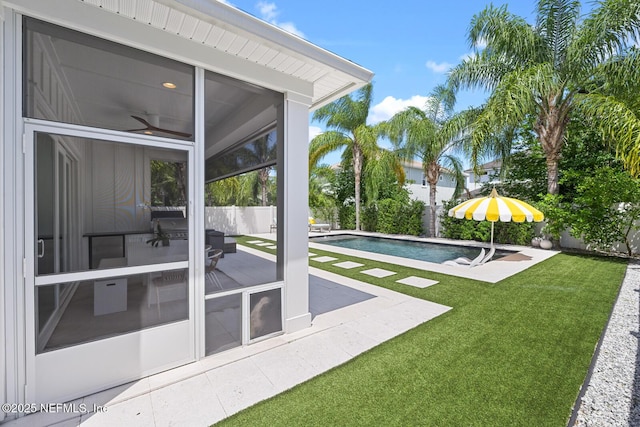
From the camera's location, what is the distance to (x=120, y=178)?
2852mm

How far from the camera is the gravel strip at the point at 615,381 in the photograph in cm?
239

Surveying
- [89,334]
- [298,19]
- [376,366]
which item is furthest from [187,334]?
[298,19]

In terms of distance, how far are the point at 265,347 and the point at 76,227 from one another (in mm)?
2351

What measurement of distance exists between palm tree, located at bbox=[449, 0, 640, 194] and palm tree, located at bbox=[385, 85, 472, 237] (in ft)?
7.50

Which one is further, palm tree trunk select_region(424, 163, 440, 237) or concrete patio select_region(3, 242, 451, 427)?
palm tree trunk select_region(424, 163, 440, 237)

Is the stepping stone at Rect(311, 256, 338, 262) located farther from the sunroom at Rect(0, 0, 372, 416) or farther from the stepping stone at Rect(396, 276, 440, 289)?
the sunroom at Rect(0, 0, 372, 416)

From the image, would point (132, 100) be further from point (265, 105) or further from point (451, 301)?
point (451, 301)

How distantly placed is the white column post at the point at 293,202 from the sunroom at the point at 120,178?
0.32 meters

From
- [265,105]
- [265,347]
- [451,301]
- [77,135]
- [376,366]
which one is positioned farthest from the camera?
[451,301]

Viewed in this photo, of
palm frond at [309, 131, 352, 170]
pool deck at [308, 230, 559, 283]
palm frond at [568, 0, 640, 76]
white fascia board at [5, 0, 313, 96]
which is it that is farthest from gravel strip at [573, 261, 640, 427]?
palm frond at [309, 131, 352, 170]

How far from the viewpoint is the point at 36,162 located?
2.41m

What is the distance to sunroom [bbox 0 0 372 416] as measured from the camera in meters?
2.35

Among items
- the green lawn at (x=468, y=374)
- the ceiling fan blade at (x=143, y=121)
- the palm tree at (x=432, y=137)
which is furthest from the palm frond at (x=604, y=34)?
the ceiling fan blade at (x=143, y=121)

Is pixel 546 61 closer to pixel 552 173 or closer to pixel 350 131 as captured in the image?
pixel 552 173
